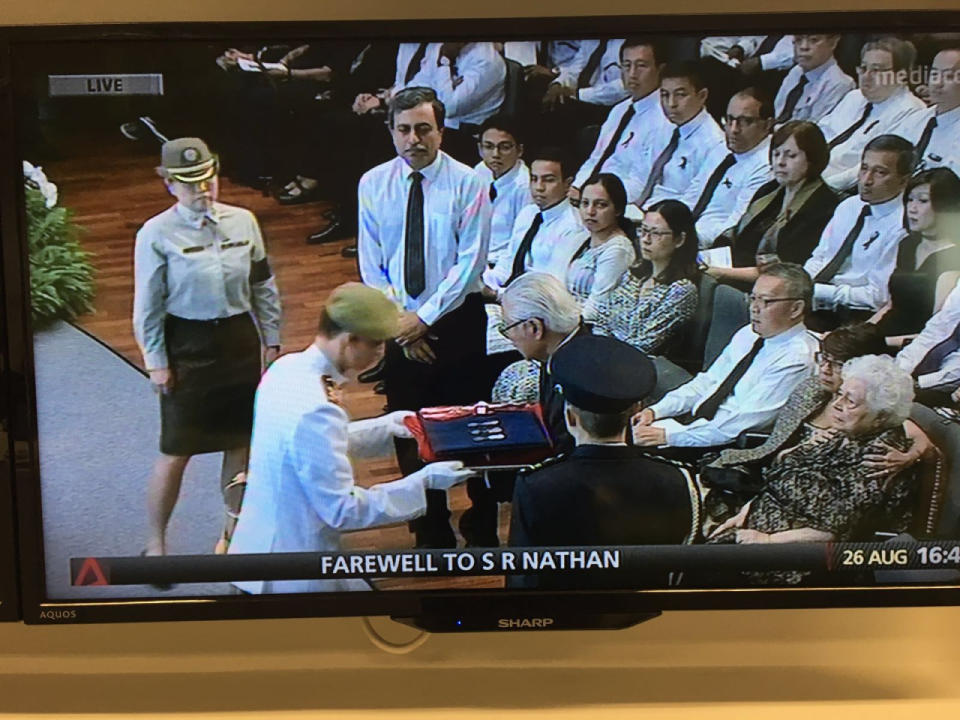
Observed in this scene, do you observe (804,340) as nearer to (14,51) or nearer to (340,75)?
(340,75)

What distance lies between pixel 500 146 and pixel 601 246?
0.17 meters

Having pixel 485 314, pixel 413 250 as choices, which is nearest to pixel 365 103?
pixel 413 250

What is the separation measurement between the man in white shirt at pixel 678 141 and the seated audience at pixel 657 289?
2cm

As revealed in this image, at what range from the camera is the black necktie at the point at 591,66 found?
1.15 m

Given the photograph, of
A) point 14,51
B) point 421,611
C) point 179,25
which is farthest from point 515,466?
point 14,51

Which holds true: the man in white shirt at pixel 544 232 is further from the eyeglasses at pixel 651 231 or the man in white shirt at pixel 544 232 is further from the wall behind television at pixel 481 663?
the wall behind television at pixel 481 663

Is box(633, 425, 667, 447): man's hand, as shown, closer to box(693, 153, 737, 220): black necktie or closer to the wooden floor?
box(693, 153, 737, 220): black necktie

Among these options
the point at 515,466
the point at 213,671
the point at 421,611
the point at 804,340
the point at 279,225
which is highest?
the point at 279,225

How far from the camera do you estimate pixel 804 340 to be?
118 cm

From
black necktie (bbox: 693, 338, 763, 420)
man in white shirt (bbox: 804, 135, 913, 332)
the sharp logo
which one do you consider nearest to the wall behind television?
the sharp logo

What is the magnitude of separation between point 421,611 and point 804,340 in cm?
58

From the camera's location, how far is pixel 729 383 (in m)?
1.18

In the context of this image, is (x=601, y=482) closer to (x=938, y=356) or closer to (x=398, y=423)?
(x=398, y=423)

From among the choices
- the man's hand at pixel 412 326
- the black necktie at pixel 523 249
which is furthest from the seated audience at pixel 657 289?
the man's hand at pixel 412 326
